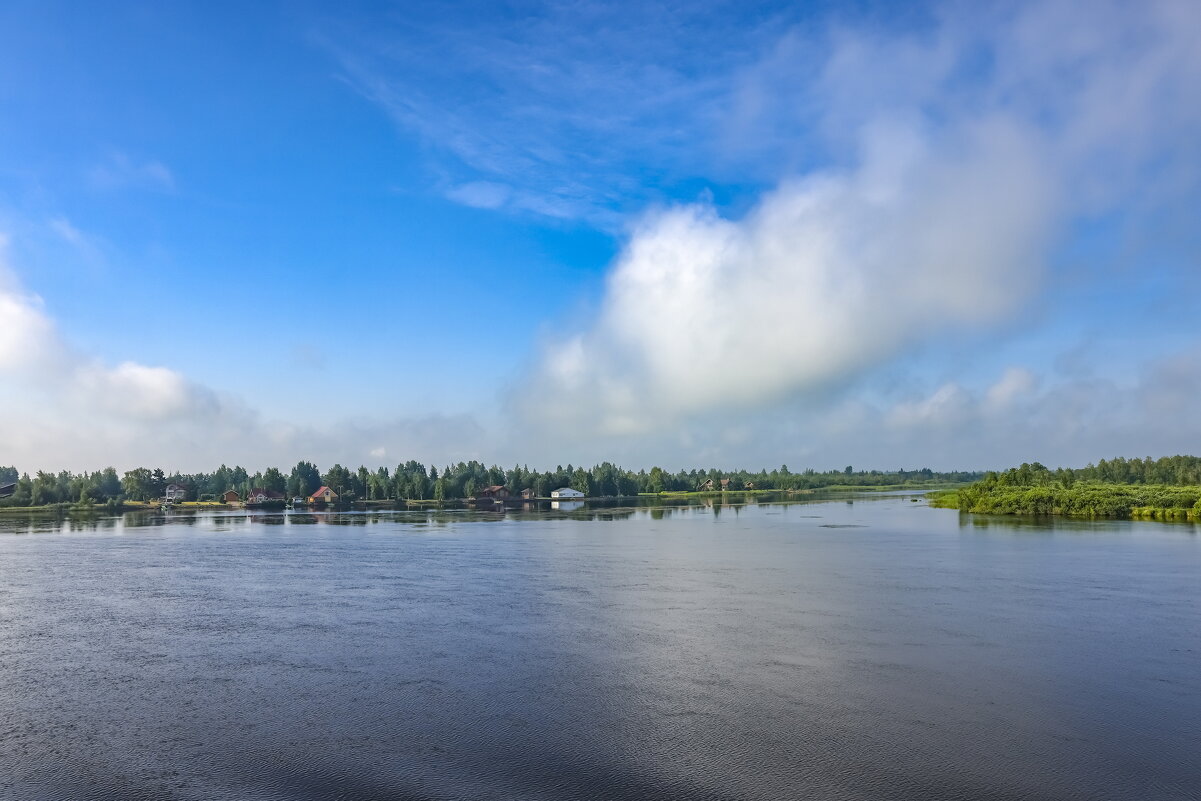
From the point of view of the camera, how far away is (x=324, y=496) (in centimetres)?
12862

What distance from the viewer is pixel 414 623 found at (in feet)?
63.8

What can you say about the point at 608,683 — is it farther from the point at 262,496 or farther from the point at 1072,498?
the point at 262,496

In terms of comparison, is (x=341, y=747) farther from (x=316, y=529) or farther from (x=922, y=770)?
(x=316, y=529)

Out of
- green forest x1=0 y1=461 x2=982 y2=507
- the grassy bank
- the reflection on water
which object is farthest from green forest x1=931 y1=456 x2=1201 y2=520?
green forest x1=0 y1=461 x2=982 y2=507

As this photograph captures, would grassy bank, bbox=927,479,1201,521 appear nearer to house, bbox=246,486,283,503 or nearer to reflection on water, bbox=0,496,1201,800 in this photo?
reflection on water, bbox=0,496,1201,800

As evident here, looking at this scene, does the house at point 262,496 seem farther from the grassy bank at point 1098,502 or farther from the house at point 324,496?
the grassy bank at point 1098,502

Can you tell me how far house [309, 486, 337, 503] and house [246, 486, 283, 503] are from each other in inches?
248

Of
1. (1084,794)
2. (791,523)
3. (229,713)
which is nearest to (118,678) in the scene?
(229,713)

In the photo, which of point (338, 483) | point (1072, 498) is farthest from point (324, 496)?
point (1072, 498)

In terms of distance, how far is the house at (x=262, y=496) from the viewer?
125812mm

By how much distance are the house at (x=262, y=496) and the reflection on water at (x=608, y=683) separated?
103058 millimetres

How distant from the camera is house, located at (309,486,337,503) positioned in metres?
124

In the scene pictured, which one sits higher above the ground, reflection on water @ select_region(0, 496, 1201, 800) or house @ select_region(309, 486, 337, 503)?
house @ select_region(309, 486, 337, 503)

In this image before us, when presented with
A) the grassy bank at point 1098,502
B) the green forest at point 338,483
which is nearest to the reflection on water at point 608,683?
the grassy bank at point 1098,502
